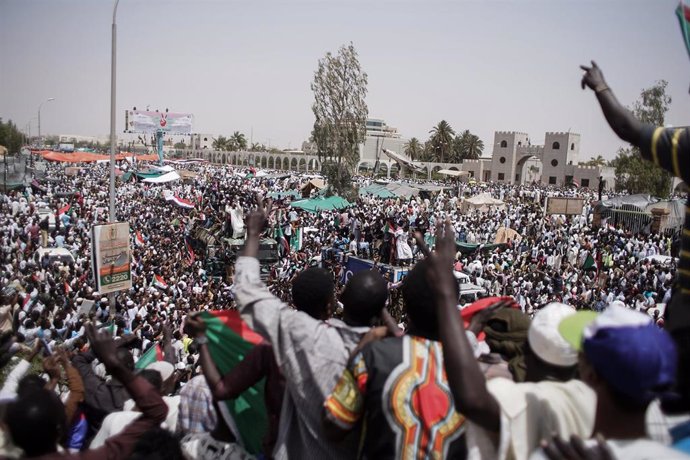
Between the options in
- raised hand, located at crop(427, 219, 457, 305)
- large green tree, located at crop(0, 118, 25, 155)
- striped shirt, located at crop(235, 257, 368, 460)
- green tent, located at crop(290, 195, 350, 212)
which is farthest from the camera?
large green tree, located at crop(0, 118, 25, 155)

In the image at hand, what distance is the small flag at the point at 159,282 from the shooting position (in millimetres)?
12633

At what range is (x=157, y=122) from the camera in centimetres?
6638

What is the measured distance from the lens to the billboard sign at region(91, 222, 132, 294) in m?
8.47

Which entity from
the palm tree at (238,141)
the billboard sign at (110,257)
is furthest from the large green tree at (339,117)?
the palm tree at (238,141)

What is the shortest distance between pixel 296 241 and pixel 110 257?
944 centimetres

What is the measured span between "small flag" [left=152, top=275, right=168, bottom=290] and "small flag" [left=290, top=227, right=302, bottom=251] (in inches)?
210

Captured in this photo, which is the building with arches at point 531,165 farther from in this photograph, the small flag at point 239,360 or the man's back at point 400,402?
the man's back at point 400,402

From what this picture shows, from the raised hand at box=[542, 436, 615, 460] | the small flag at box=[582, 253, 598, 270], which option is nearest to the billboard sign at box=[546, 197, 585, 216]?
the small flag at box=[582, 253, 598, 270]

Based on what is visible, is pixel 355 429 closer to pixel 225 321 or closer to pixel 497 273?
pixel 225 321

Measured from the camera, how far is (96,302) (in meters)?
10.4

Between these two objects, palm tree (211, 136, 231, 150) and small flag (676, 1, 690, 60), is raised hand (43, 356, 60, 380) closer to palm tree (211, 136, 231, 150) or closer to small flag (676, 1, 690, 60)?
small flag (676, 1, 690, 60)

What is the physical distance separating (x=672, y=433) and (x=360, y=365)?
893mm

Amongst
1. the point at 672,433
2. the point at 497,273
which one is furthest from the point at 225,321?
the point at 497,273

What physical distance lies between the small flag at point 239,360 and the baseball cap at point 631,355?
1.19 m
